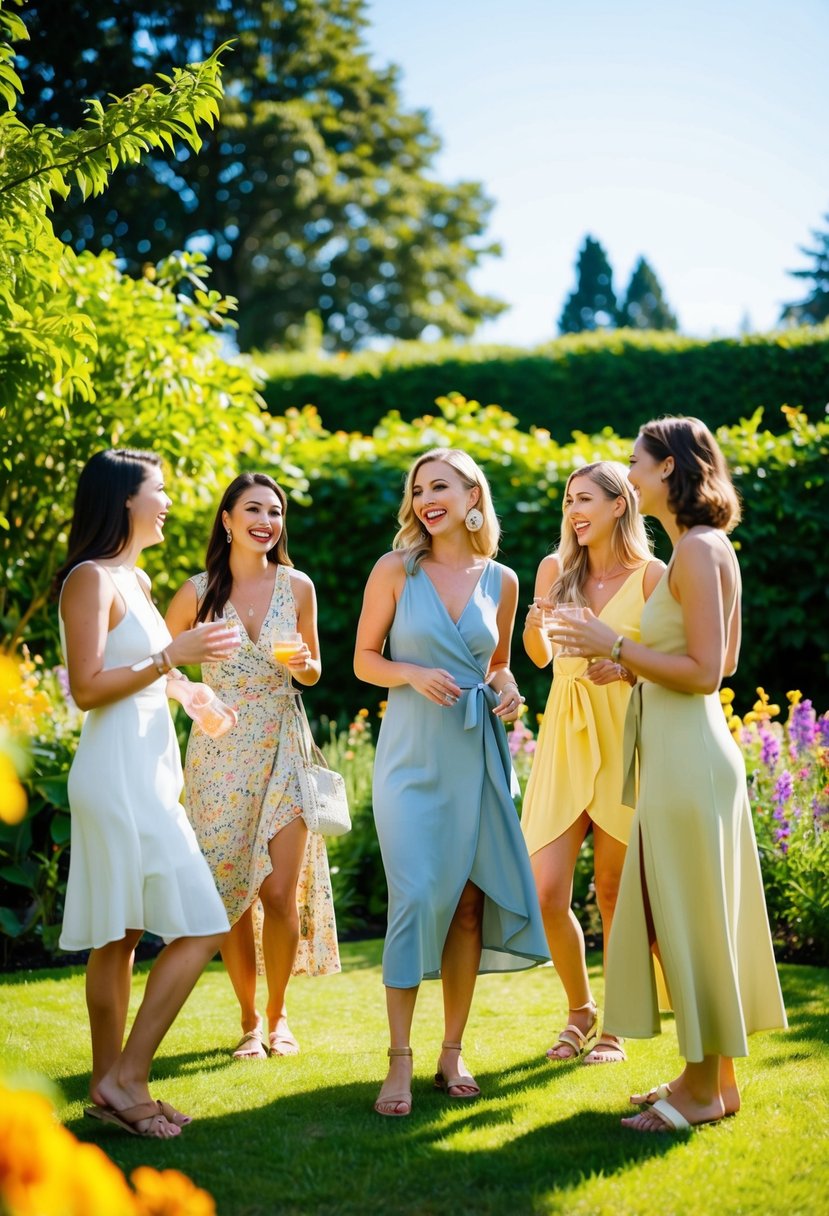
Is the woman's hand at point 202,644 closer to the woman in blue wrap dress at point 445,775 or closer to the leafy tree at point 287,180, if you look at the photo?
the woman in blue wrap dress at point 445,775

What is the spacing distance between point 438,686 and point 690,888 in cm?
98

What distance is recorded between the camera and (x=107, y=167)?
12.9ft

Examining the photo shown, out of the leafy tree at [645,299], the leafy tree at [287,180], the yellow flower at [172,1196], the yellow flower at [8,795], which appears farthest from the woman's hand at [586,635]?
the leafy tree at [645,299]

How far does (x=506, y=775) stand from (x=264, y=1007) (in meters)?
1.81

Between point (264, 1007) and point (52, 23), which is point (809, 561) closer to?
point (264, 1007)

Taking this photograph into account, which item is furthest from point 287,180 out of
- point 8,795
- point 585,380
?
point 8,795

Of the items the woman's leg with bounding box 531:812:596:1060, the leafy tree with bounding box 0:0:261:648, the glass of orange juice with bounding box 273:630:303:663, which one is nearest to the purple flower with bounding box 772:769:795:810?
the woman's leg with bounding box 531:812:596:1060

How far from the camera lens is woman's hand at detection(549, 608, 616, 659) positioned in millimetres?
3424

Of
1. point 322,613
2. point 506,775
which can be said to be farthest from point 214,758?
point 322,613

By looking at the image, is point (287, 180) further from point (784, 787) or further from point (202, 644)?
point (202, 644)

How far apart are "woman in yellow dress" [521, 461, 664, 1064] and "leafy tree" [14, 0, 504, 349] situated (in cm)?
1702

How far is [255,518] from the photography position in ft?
14.5

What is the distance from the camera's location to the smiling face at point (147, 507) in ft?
11.9

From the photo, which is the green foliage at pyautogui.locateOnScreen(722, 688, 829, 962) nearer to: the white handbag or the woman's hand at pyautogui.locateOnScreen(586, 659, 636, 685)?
the woman's hand at pyautogui.locateOnScreen(586, 659, 636, 685)
